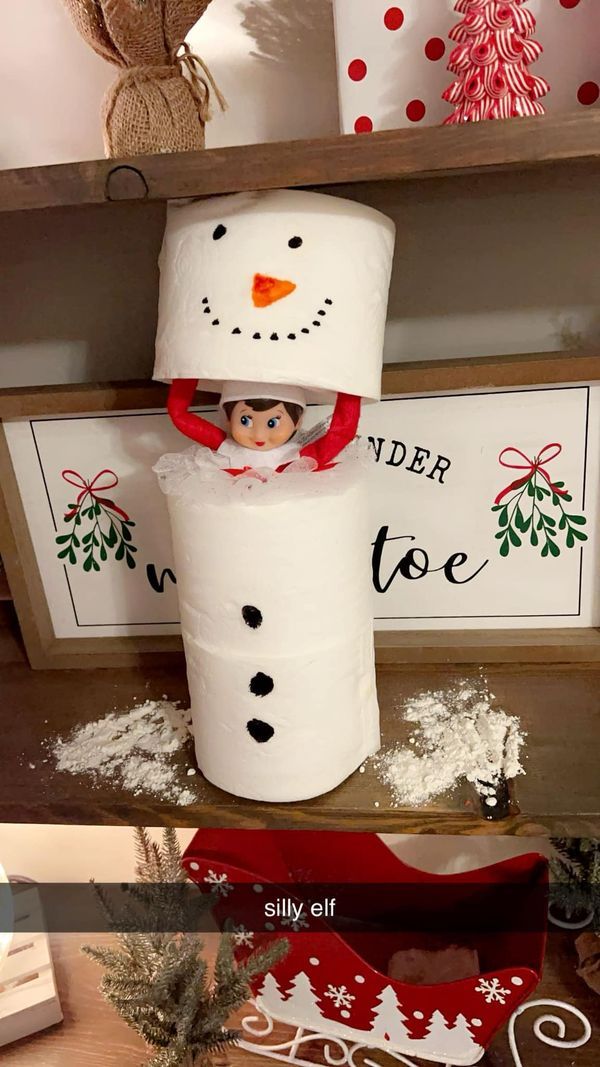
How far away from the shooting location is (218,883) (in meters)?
0.77

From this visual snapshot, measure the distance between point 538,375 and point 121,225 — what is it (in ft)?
1.30

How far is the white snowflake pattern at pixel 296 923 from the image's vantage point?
2.38 feet

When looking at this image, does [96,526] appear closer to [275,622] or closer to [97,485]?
[97,485]

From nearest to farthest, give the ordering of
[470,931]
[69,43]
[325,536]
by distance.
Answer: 1. [325,536]
2. [69,43]
3. [470,931]

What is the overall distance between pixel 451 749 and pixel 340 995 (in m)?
0.30

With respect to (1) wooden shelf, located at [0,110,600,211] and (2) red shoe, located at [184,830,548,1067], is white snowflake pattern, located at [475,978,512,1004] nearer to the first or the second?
(2) red shoe, located at [184,830,548,1067]

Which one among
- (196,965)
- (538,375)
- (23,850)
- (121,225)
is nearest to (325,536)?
Answer: (538,375)

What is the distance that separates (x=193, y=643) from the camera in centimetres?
59

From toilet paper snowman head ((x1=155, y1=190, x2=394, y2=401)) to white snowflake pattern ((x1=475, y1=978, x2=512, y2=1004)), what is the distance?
526 millimetres

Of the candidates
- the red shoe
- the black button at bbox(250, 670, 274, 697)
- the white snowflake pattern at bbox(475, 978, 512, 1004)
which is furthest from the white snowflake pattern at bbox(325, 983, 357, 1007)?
the black button at bbox(250, 670, 274, 697)

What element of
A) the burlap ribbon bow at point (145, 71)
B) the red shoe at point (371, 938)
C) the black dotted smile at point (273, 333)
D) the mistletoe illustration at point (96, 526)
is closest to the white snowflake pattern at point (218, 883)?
the red shoe at point (371, 938)

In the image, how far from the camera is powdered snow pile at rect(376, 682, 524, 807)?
23.5 inches

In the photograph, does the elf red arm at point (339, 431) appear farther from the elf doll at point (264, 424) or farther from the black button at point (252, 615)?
the black button at point (252, 615)

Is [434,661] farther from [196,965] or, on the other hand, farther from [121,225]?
[121,225]
